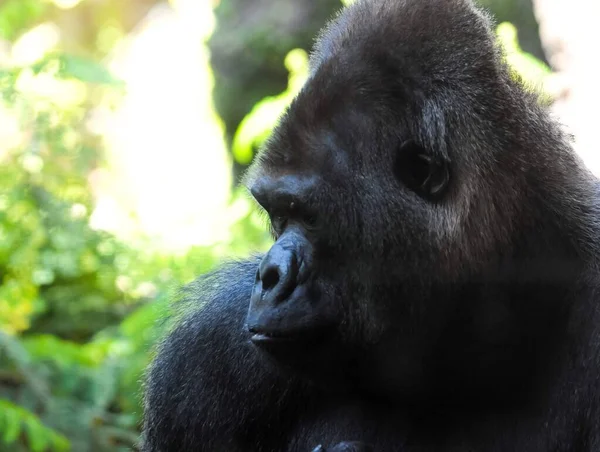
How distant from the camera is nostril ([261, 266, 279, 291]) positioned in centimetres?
240

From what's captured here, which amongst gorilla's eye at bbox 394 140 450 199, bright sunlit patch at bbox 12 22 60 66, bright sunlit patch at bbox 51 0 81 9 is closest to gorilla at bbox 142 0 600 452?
gorilla's eye at bbox 394 140 450 199

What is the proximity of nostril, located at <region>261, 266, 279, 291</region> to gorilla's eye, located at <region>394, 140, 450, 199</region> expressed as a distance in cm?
43

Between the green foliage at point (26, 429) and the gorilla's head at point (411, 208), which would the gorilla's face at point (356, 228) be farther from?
the green foliage at point (26, 429)

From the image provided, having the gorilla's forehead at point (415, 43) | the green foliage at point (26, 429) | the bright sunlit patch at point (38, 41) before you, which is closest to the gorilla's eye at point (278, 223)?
the gorilla's forehead at point (415, 43)

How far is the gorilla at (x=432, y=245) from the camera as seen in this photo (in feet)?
7.89

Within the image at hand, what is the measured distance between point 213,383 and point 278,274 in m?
0.77

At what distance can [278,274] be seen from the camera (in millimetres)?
2396

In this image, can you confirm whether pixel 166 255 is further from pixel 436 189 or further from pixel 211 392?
pixel 436 189

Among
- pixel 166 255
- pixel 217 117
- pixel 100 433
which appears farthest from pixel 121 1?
pixel 100 433

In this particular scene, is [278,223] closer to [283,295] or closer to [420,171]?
[283,295]

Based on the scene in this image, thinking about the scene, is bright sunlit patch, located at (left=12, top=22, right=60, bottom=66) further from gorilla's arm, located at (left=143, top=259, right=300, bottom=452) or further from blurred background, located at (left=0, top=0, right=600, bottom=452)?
gorilla's arm, located at (left=143, top=259, right=300, bottom=452)

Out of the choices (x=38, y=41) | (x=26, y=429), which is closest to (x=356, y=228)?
(x=26, y=429)

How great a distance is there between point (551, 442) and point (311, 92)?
1189 mm

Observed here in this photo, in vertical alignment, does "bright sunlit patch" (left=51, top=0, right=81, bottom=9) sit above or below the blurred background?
above
